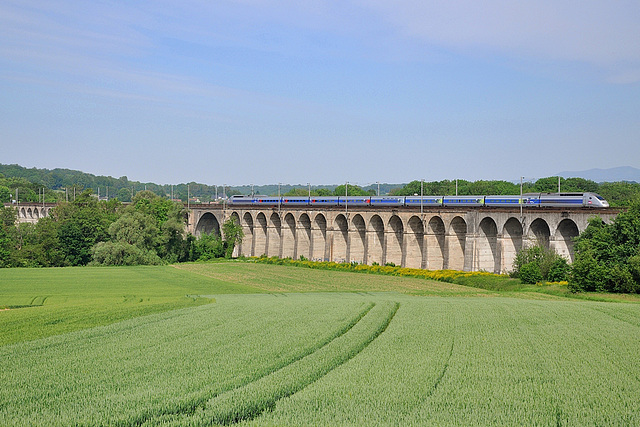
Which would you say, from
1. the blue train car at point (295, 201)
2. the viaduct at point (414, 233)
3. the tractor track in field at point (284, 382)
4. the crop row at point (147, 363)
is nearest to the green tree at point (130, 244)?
the viaduct at point (414, 233)

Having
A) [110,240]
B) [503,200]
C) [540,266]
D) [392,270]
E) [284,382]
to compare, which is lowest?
[392,270]

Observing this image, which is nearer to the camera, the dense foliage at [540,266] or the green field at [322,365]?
the green field at [322,365]

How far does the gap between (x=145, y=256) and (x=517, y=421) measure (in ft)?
229

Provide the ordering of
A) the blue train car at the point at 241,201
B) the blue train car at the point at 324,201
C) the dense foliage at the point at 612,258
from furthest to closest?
the blue train car at the point at 241,201, the blue train car at the point at 324,201, the dense foliage at the point at 612,258

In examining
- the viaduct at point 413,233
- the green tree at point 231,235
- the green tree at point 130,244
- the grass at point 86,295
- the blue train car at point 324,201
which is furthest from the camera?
the green tree at point 231,235

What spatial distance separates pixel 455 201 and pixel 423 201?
552 cm

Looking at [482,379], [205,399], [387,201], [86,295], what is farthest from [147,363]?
[387,201]

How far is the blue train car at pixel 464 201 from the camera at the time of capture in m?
63.9

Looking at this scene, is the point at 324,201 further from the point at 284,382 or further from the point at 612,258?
the point at 284,382

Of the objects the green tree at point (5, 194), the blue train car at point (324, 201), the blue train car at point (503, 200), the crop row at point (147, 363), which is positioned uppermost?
the green tree at point (5, 194)

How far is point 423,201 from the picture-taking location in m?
71.2

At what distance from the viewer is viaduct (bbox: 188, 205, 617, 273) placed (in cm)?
5480

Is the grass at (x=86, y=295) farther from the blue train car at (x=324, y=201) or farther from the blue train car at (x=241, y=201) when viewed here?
the blue train car at (x=241, y=201)

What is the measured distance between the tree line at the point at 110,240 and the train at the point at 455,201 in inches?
442
